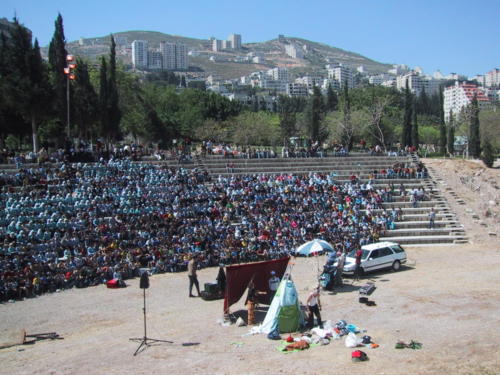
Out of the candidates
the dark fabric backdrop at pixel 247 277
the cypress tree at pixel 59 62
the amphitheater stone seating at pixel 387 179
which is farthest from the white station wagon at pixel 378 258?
the cypress tree at pixel 59 62

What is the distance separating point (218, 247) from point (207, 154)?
522 inches

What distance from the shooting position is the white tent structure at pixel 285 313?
13508mm

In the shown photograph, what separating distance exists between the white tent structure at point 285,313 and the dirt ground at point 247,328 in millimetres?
572

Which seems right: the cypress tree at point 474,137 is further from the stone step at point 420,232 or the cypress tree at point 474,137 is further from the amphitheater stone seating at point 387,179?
the stone step at point 420,232

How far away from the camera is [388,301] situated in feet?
55.4

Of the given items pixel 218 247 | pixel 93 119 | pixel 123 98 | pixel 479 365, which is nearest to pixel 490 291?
pixel 479 365

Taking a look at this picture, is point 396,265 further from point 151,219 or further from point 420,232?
point 151,219

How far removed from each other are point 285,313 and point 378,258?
31.7 feet

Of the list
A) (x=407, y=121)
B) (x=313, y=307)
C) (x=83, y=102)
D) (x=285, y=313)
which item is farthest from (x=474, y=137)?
(x=285, y=313)

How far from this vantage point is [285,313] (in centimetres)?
1356

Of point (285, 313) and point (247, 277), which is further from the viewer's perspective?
point (247, 277)

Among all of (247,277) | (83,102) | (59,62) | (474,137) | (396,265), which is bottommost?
(396,265)

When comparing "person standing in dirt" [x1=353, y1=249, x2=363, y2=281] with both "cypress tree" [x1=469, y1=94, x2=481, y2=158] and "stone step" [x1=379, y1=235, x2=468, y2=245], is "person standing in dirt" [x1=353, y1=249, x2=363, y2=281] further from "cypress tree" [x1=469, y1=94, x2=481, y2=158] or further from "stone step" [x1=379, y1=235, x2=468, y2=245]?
"cypress tree" [x1=469, y1=94, x2=481, y2=158]

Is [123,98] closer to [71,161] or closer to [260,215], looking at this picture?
[71,161]
